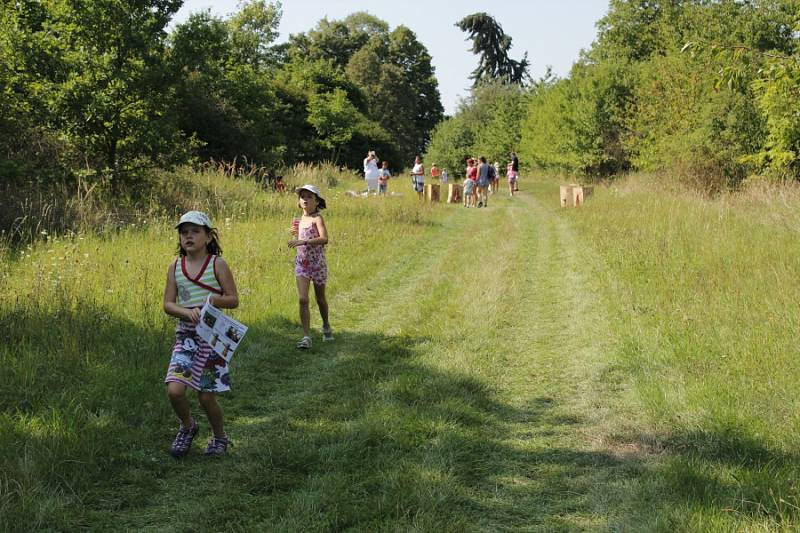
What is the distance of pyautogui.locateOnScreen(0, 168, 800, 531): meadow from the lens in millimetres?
3920

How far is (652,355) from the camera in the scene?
666 cm

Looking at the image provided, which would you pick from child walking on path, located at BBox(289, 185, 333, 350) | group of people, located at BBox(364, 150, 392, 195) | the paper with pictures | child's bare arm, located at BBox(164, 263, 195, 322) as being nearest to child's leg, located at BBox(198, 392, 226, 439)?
the paper with pictures

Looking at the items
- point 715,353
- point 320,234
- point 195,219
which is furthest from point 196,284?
point 715,353

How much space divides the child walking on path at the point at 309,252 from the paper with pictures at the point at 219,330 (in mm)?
2685

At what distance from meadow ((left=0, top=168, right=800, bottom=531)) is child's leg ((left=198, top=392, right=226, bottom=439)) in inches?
8.3

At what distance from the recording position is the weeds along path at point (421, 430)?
12.8 feet

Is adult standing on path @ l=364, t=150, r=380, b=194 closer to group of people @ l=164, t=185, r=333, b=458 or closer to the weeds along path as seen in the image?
the weeds along path

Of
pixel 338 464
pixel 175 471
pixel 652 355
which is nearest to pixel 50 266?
pixel 175 471

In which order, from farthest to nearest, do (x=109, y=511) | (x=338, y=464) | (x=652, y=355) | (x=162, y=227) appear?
(x=162, y=227), (x=652, y=355), (x=338, y=464), (x=109, y=511)

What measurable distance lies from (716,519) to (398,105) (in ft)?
203

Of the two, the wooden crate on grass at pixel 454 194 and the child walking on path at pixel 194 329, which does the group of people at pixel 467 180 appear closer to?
the wooden crate on grass at pixel 454 194

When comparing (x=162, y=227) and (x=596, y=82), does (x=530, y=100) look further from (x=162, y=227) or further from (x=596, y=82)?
(x=162, y=227)

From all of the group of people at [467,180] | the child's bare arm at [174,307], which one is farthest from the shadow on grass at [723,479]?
the group of people at [467,180]

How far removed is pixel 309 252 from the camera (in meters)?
7.81
